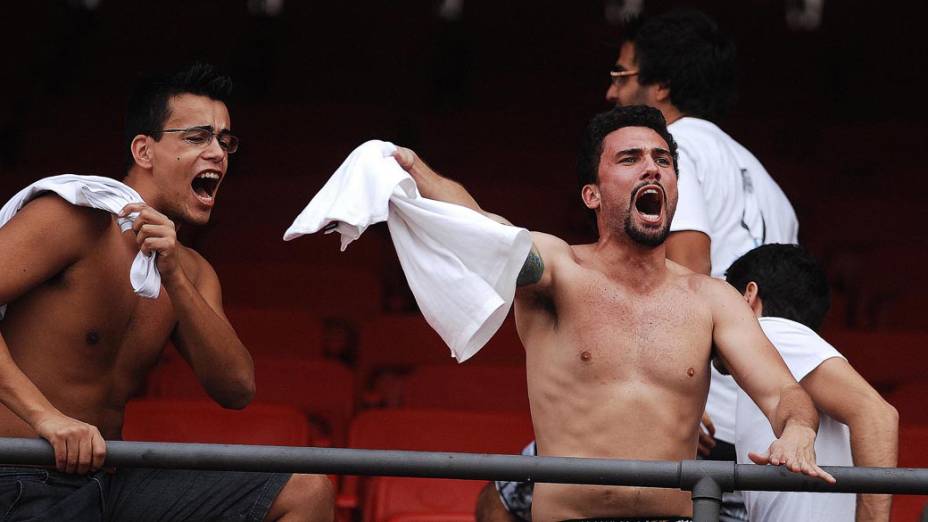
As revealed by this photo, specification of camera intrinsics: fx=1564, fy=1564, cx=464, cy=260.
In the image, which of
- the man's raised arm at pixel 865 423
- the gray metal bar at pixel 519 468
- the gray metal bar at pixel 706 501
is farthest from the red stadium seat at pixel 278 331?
the gray metal bar at pixel 706 501

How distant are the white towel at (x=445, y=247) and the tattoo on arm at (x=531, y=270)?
0.27 ft

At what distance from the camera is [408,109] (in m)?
8.42

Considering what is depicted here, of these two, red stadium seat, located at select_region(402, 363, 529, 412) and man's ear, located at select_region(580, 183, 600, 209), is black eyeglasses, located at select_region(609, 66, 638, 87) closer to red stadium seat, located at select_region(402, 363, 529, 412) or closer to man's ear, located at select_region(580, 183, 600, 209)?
man's ear, located at select_region(580, 183, 600, 209)

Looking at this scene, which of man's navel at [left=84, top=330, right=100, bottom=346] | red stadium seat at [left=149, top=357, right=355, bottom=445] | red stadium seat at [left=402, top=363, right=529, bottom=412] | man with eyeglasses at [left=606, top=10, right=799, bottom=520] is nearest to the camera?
man's navel at [left=84, top=330, right=100, bottom=346]

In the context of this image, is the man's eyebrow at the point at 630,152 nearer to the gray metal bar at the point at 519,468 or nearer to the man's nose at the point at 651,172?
the man's nose at the point at 651,172

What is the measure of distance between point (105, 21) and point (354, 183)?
20.9 feet

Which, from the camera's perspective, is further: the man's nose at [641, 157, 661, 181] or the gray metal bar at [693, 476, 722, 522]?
the man's nose at [641, 157, 661, 181]

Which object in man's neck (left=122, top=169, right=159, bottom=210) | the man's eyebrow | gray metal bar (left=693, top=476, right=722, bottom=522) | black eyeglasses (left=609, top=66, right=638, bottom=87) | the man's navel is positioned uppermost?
black eyeglasses (left=609, top=66, right=638, bottom=87)

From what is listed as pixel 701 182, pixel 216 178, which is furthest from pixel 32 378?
pixel 701 182

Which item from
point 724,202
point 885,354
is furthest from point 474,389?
point 724,202

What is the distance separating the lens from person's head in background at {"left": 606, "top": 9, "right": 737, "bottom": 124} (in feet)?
13.4

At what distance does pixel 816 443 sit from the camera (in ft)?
11.0

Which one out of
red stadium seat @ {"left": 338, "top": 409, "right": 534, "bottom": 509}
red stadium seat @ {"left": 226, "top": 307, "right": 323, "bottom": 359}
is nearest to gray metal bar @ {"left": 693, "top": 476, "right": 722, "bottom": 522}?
red stadium seat @ {"left": 338, "top": 409, "right": 534, "bottom": 509}

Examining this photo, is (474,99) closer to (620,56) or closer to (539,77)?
(539,77)
